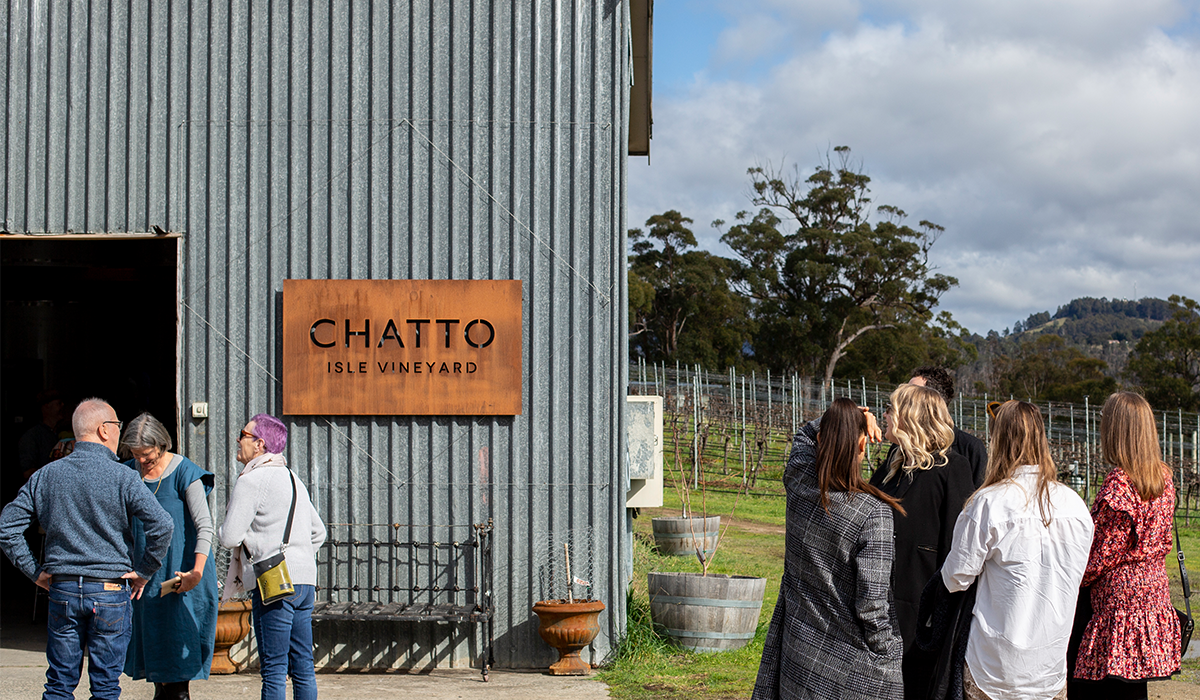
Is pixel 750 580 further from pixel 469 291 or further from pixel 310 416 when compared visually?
pixel 310 416

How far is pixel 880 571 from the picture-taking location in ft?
10.6

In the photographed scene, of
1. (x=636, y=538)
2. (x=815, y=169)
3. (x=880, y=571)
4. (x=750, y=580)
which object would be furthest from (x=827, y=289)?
(x=880, y=571)

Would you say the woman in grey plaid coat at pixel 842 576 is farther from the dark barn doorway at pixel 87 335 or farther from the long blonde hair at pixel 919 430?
the dark barn doorway at pixel 87 335

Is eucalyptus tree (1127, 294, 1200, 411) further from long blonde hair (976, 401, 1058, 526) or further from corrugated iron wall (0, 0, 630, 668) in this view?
long blonde hair (976, 401, 1058, 526)

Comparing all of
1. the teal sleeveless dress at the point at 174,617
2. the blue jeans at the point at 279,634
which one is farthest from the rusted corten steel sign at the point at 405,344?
the blue jeans at the point at 279,634

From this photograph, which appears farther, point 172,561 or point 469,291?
point 469,291

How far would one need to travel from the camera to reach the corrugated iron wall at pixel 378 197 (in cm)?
586

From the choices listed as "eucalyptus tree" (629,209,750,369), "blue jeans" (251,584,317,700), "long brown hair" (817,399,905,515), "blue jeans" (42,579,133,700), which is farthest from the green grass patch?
"eucalyptus tree" (629,209,750,369)

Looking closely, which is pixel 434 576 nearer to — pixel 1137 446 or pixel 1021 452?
pixel 1021 452

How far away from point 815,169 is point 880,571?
39.0 meters

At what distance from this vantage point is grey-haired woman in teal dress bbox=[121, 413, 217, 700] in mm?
4305

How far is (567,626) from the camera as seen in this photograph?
5.53m

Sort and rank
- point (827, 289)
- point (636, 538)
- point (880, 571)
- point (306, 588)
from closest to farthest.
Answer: point (880, 571)
point (306, 588)
point (636, 538)
point (827, 289)

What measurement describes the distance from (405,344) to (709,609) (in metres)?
2.31
